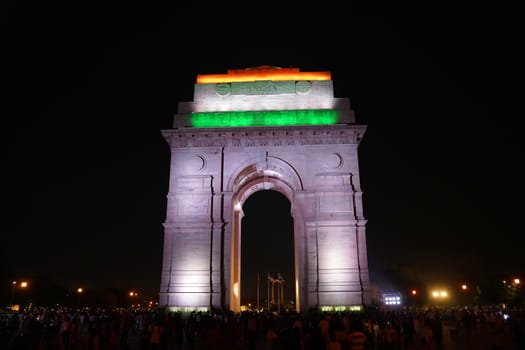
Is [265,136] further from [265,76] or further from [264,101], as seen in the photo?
[265,76]

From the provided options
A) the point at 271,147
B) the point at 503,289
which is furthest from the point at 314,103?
the point at 503,289

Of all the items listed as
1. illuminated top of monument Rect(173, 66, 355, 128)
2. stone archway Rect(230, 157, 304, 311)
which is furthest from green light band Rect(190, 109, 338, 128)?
stone archway Rect(230, 157, 304, 311)

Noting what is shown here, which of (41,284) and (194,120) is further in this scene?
(41,284)

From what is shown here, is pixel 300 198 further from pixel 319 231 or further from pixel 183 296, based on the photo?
pixel 183 296

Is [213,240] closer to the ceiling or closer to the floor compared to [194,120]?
closer to the floor

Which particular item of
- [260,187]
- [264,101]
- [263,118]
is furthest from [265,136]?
[260,187]

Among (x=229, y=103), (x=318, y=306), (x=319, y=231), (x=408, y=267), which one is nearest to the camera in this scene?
(x=318, y=306)
